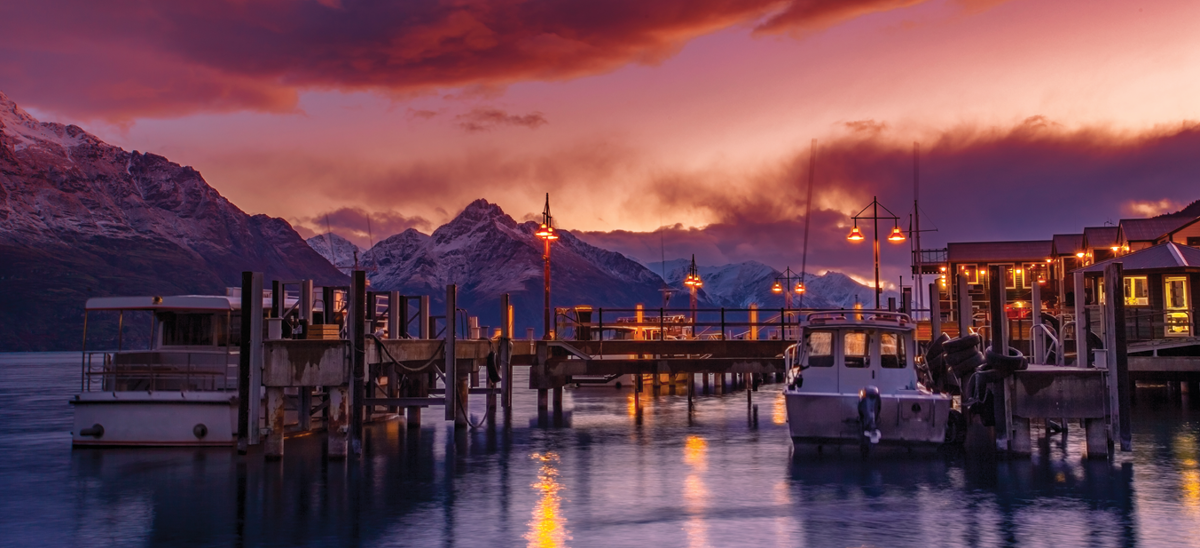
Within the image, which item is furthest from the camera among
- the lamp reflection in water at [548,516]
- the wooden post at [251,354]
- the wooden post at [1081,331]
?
the wooden post at [1081,331]

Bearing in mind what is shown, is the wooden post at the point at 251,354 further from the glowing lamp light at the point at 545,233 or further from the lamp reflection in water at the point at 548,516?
the glowing lamp light at the point at 545,233

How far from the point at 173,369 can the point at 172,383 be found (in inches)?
23.1

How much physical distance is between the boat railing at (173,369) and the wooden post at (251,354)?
14.2ft

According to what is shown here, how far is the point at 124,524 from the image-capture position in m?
18.3

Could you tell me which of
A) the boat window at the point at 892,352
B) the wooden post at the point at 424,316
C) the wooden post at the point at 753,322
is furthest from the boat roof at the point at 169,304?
the boat window at the point at 892,352

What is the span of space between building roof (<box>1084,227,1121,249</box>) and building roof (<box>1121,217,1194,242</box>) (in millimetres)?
3087

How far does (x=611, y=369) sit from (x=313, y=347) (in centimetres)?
1543

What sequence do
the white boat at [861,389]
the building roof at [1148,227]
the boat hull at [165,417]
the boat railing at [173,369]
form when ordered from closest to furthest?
the white boat at [861,389] < the boat hull at [165,417] < the boat railing at [173,369] < the building roof at [1148,227]

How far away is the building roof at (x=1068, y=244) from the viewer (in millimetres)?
87262

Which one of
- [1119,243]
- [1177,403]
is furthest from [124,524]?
[1119,243]

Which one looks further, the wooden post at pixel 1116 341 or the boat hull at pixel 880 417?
the boat hull at pixel 880 417

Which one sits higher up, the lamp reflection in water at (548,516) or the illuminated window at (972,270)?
the illuminated window at (972,270)

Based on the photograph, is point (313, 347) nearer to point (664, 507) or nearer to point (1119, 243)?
point (664, 507)

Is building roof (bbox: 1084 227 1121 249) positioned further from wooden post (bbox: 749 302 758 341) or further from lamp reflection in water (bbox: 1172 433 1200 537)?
lamp reflection in water (bbox: 1172 433 1200 537)
